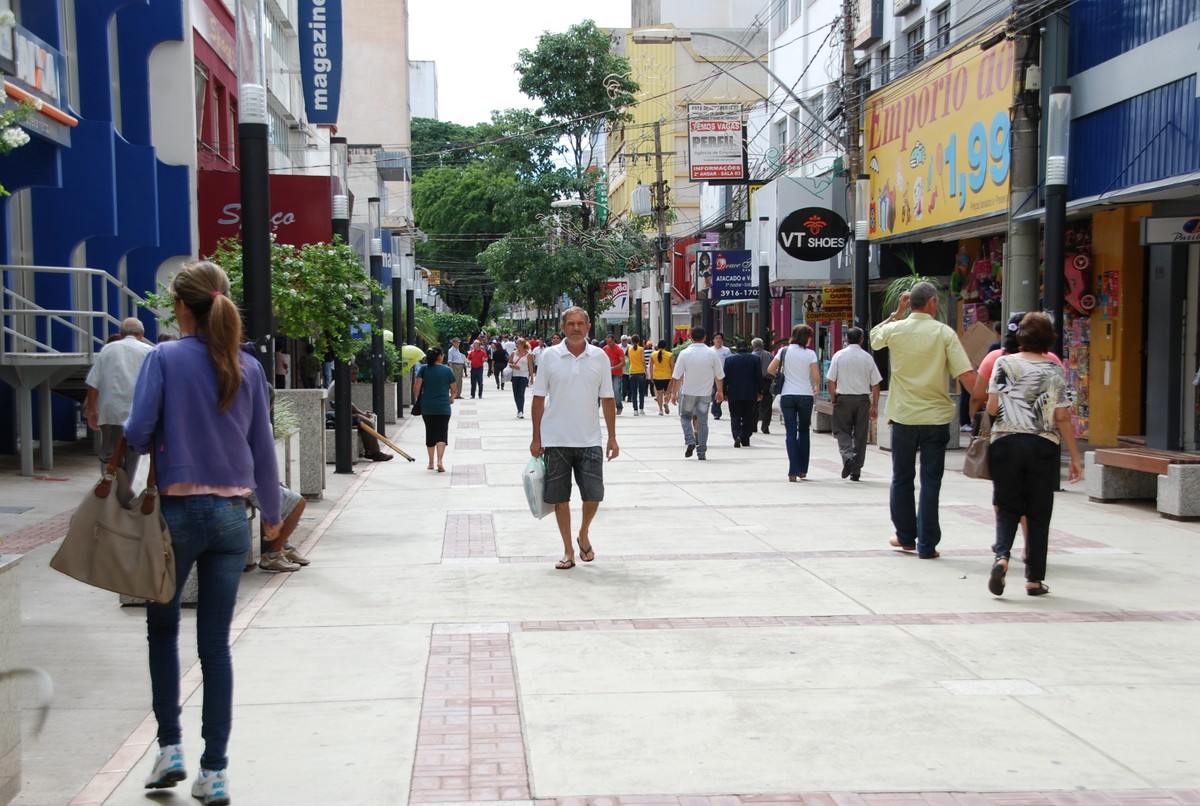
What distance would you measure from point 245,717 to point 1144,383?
47.9 feet

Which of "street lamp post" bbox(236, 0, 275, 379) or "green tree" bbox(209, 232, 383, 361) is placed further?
"green tree" bbox(209, 232, 383, 361)

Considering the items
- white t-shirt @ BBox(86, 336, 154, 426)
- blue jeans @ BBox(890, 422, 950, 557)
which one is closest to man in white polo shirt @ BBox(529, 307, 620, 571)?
blue jeans @ BBox(890, 422, 950, 557)

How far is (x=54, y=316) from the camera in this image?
1498 centimetres

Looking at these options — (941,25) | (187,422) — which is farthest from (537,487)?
(941,25)

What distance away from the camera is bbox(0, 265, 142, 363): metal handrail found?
14.4 metres

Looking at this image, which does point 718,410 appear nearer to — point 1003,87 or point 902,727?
point 1003,87

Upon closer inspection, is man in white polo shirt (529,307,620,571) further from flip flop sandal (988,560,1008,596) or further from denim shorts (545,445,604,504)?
flip flop sandal (988,560,1008,596)

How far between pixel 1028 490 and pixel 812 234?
17.2 m

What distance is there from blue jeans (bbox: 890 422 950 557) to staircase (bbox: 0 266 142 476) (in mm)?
8409

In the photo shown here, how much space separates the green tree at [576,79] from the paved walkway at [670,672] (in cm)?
3364

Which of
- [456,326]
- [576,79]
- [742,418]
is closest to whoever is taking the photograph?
[742,418]

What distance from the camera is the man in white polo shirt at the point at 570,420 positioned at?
29.5 feet

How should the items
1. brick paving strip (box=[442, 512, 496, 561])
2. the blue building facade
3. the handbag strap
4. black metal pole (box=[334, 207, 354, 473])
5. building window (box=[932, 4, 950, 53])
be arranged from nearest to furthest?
the handbag strap → brick paving strip (box=[442, 512, 496, 561]) → the blue building facade → black metal pole (box=[334, 207, 354, 473]) → building window (box=[932, 4, 950, 53])

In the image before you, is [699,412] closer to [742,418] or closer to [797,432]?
[742,418]
